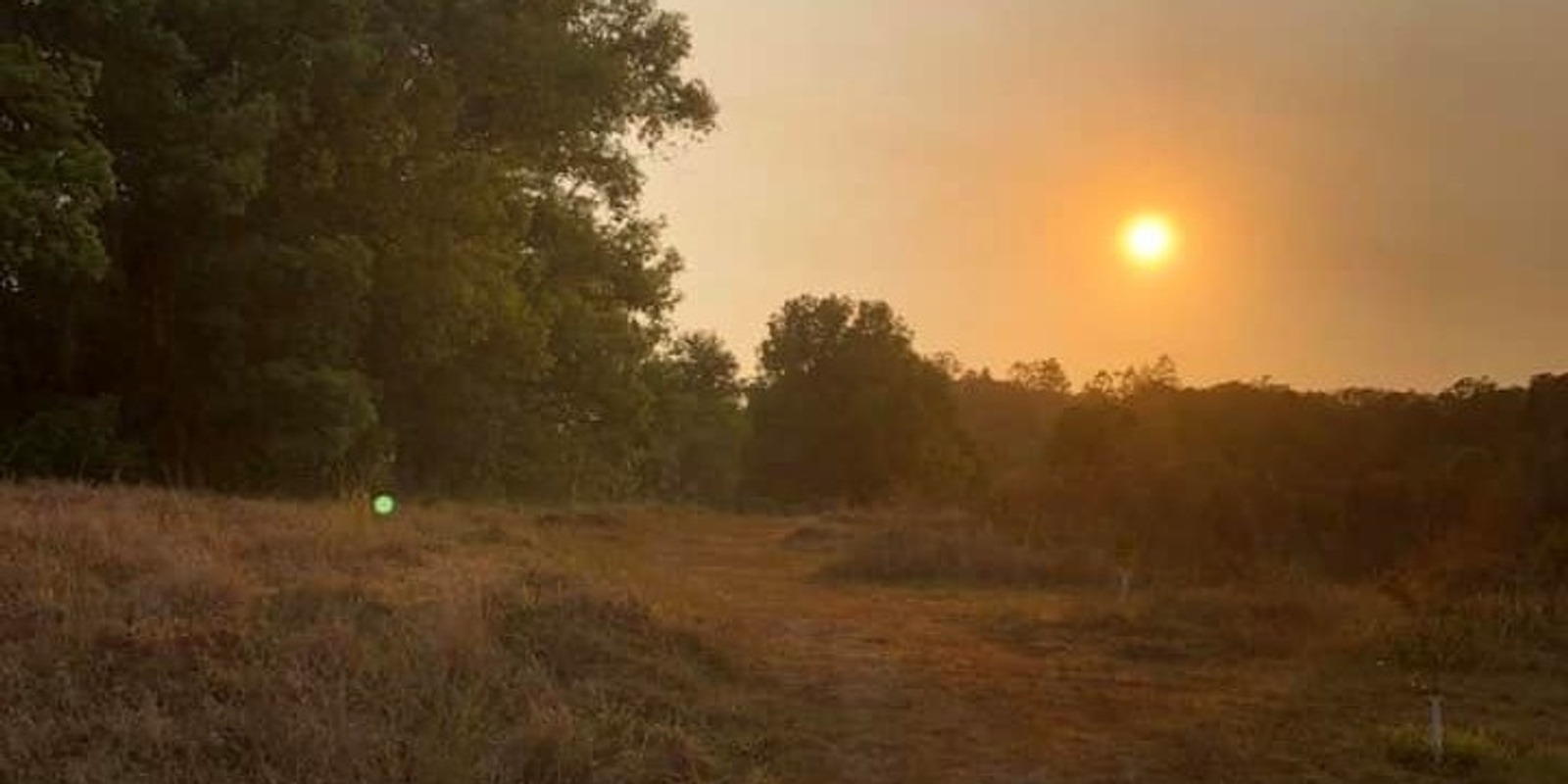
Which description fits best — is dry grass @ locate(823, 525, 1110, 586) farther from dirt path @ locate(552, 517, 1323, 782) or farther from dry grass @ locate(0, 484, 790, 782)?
dry grass @ locate(0, 484, 790, 782)

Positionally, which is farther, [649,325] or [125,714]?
[649,325]

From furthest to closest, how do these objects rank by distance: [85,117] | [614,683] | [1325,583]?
[85,117]
[1325,583]
[614,683]

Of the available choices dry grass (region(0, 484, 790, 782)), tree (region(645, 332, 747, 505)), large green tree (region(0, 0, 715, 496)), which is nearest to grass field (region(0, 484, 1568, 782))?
dry grass (region(0, 484, 790, 782))

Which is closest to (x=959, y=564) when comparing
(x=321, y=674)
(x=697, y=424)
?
(x=321, y=674)

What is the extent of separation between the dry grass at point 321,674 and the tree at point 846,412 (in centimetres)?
5226

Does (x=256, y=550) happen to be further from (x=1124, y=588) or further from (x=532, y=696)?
(x=1124, y=588)

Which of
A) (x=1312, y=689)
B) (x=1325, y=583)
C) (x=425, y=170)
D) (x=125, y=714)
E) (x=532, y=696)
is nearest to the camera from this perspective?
(x=125, y=714)

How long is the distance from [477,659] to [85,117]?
523 inches

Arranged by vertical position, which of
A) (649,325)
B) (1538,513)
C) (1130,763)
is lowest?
(1130,763)

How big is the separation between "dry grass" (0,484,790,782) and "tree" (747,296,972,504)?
A: 171ft

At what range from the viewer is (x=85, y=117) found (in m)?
18.8

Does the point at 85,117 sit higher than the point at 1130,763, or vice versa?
the point at 85,117

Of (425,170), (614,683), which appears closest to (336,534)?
(614,683)

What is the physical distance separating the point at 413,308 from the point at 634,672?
50.7 ft
